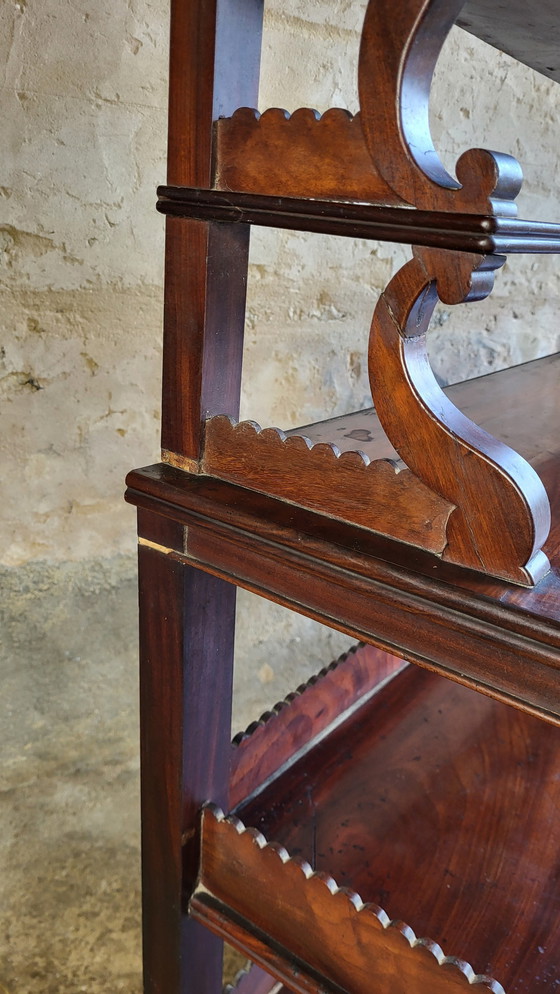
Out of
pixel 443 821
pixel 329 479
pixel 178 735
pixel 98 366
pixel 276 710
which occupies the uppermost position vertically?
pixel 329 479

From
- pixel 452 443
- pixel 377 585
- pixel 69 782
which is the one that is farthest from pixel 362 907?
pixel 69 782

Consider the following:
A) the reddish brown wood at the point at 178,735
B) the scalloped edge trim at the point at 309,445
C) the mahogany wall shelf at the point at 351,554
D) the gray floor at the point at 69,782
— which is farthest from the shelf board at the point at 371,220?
the gray floor at the point at 69,782

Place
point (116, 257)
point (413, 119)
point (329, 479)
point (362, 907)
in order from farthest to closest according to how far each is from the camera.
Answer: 1. point (116, 257)
2. point (362, 907)
3. point (329, 479)
4. point (413, 119)

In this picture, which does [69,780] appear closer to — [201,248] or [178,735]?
[178,735]

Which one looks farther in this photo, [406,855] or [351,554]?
[406,855]

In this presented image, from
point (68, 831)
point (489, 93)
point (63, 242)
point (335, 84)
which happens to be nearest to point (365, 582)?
point (63, 242)

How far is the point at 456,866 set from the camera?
101 cm

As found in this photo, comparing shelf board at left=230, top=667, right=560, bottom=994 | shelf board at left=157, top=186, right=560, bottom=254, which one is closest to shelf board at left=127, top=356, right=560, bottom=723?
shelf board at left=157, top=186, right=560, bottom=254

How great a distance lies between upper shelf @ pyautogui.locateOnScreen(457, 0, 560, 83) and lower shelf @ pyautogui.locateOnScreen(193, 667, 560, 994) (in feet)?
2.91

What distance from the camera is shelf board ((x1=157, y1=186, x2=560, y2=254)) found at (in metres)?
0.52

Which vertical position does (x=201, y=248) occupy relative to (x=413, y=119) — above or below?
below

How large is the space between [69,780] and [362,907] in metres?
0.91

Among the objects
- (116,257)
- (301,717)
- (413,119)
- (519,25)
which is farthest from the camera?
(116,257)

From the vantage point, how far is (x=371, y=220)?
57cm
